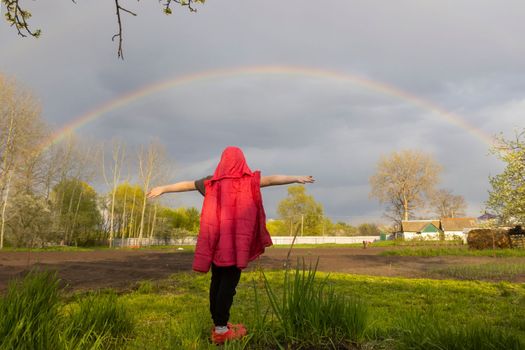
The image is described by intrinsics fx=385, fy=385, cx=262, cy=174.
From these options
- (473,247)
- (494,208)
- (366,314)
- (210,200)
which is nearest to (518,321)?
(366,314)

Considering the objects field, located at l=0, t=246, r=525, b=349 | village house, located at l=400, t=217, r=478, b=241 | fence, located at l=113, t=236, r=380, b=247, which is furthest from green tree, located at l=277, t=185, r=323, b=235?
field, located at l=0, t=246, r=525, b=349

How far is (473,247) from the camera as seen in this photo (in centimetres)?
2741

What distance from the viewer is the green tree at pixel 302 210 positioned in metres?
80.5

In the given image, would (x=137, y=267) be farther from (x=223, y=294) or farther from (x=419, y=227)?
(x=419, y=227)

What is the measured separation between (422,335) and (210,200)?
6.67 ft

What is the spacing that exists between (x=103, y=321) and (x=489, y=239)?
29.3 meters

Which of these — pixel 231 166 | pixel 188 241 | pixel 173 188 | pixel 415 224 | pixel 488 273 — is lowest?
pixel 188 241

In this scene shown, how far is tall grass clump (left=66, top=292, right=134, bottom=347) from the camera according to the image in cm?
308

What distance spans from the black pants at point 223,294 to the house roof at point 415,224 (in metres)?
68.6

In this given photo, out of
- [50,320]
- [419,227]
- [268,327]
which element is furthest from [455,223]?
[50,320]

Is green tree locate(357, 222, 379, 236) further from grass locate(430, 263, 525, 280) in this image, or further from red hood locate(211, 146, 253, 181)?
red hood locate(211, 146, 253, 181)

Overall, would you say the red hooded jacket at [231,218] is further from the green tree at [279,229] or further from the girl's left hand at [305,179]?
the green tree at [279,229]

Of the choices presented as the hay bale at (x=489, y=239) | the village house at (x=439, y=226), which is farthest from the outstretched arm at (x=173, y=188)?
the village house at (x=439, y=226)

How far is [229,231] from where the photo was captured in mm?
3352
